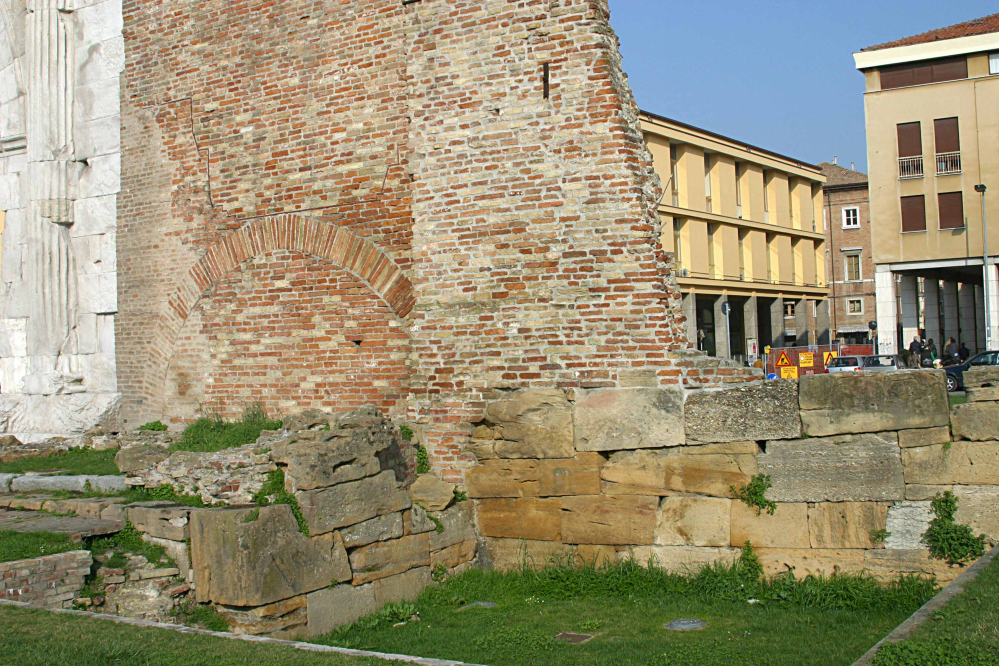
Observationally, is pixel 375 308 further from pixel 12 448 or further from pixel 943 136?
pixel 943 136

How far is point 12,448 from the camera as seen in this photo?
10531 mm

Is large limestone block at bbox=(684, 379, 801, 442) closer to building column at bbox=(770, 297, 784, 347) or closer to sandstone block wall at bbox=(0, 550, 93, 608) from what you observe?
sandstone block wall at bbox=(0, 550, 93, 608)

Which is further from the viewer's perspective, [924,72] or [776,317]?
[776,317]

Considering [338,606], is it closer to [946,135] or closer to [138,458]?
[138,458]

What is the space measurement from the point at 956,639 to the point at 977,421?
299cm

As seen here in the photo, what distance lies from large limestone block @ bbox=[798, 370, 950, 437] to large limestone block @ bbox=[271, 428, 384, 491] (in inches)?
140

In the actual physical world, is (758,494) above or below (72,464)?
below

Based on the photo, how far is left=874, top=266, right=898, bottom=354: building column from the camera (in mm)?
31516

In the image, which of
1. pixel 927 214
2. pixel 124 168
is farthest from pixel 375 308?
pixel 927 214

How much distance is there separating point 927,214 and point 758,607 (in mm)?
28570

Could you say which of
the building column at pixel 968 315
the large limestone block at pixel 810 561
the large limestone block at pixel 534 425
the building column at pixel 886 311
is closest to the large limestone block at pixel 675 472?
the large limestone block at pixel 534 425

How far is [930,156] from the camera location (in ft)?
104

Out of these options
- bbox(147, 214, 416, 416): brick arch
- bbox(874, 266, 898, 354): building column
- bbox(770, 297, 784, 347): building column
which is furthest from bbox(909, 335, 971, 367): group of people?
bbox(147, 214, 416, 416): brick arch

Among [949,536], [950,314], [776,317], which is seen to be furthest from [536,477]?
[776,317]
